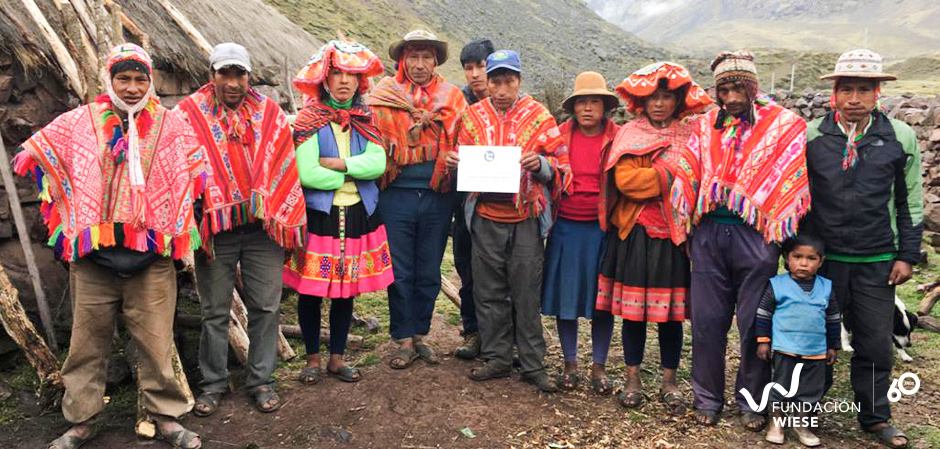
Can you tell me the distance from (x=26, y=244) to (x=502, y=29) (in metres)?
49.2

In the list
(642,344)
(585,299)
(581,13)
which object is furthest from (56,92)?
(581,13)

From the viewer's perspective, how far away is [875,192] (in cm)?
368

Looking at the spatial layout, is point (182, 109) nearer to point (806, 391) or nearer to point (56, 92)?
point (56, 92)

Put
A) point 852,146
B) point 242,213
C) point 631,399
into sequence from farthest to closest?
point 631,399 → point 242,213 → point 852,146

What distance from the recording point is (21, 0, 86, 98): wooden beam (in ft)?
14.6

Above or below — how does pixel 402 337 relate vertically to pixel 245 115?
below

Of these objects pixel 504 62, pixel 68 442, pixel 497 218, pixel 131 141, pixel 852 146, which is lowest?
pixel 68 442

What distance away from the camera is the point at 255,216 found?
397cm

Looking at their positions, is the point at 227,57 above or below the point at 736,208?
above

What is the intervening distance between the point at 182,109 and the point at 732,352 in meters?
4.63

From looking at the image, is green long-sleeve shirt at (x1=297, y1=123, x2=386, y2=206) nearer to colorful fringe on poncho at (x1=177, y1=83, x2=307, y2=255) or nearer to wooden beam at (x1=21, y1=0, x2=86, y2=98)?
colorful fringe on poncho at (x1=177, y1=83, x2=307, y2=255)

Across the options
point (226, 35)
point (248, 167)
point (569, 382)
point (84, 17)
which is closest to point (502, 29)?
point (226, 35)

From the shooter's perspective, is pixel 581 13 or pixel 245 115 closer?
pixel 245 115

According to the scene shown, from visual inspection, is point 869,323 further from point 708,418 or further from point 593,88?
point 593,88
